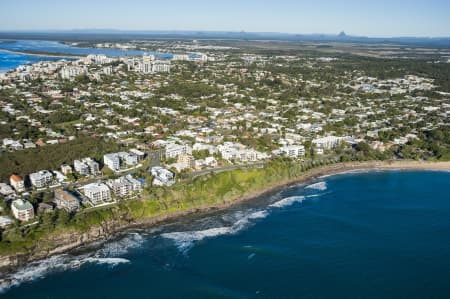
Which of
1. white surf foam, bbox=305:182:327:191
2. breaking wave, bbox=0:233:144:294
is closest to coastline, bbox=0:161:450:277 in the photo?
breaking wave, bbox=0:233:144:294

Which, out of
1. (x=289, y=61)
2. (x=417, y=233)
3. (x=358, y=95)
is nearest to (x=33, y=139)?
(x=417, y=233)

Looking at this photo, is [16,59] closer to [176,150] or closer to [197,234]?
[176,150]

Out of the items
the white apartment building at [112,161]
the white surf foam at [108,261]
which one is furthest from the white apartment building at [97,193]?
the white surf foam at [108,261]

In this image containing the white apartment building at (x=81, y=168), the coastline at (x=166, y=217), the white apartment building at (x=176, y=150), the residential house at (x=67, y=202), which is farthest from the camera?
the white apartment building at (x=176, y=150)

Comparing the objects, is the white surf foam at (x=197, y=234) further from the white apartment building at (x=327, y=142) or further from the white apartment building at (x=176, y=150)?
the white apartment building at (x=327, y=142)

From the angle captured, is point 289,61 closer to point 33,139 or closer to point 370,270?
point 33,139

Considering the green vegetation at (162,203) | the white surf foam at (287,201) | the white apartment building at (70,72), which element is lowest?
the white surf foam at (287,201)
